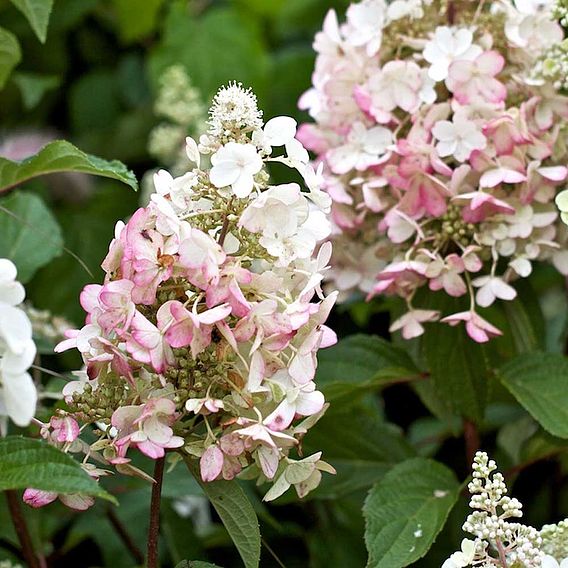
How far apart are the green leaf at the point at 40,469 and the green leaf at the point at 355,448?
0.49m

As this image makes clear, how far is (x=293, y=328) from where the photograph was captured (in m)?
0.80

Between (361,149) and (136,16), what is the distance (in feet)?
3.45

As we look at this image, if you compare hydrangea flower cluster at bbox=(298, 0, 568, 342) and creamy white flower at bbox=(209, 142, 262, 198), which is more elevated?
hydrangea flower cluster at bbox=(298, 0, 568, 342)

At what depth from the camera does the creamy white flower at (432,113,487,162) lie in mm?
1055

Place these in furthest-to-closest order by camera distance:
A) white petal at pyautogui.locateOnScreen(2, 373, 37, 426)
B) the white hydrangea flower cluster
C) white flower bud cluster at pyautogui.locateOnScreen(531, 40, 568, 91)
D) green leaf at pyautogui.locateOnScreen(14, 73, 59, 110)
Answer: the white hydrangea flower cluster
green leaf at pyautogui.locateOnScreen(14, 73, 59, 110)
white flower bud cluster at pyautogui.locateOnScreen(531, 40, 568, 91)
white petal at pyautogui.locateOnScreen(2, 373, 37, 426)

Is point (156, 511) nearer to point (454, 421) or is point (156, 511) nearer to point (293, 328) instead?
point (293, 328)

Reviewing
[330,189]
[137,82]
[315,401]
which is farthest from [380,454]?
[137,82]

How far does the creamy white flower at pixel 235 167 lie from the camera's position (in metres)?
0.80

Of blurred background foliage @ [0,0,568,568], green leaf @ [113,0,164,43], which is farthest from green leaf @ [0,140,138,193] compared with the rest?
green leaf @ [113,0,164,43]

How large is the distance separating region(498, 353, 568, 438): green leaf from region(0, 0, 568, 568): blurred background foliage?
0.06 meters

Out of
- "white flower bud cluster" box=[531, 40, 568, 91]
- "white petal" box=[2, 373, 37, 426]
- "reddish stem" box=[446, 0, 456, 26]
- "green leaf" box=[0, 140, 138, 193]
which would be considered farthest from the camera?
"reddish stem" box=[446, 0, 456, 26]

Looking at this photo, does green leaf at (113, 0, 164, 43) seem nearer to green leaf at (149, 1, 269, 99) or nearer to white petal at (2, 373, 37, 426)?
green leaf at (149, 1, 269, 99)

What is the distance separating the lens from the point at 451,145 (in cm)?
107

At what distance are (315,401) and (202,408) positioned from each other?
9cm
